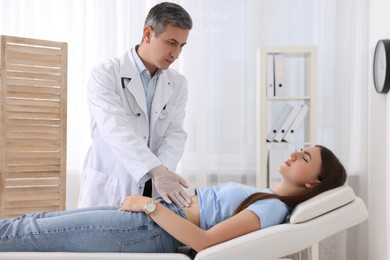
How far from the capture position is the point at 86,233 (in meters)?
2.04

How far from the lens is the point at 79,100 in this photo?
4.18 meters

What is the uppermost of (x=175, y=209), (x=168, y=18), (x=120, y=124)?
(x=168, y=18)

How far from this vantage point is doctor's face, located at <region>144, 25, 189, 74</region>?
2506 millimetres

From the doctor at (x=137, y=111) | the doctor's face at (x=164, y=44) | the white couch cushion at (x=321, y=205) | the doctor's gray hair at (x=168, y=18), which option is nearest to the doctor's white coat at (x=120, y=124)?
the doctor at (x=137, y=111)

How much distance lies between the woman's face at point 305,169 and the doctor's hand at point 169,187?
0.42 m

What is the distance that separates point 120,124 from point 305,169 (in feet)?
2.56

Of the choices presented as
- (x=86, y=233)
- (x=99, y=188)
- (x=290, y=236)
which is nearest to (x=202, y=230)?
(x=290, y=236)

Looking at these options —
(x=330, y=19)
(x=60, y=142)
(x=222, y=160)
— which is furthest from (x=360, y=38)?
(x=60, y=142)

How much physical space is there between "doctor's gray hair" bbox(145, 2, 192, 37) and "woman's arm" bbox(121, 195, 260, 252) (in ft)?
2.72

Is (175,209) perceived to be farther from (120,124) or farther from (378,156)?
(378,156)

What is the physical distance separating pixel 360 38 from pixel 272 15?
0.64 metres

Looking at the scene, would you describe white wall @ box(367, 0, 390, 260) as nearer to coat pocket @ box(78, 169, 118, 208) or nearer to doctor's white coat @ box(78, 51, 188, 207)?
doctor's white coat @ box(78, 51, 188, 207)

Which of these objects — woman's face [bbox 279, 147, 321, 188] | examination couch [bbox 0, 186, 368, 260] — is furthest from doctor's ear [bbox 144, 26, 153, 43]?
examination couch [bbox 0, 186, 368, 260]

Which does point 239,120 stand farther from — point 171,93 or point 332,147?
point 171,93
